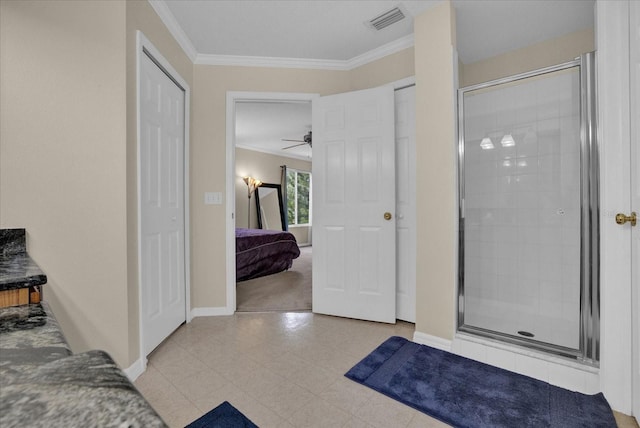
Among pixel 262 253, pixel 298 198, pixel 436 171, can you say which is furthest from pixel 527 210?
pixel 298 198

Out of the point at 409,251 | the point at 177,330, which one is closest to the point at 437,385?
the point at 409,251

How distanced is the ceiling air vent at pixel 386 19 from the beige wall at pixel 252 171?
478 centimetres

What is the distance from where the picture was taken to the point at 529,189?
2242 millimetres

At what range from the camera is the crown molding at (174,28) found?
2168 mm

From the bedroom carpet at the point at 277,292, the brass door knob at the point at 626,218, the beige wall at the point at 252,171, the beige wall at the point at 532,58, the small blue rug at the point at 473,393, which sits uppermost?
the beige wall at the point at 532,58

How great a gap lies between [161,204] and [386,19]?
2174 millimetres

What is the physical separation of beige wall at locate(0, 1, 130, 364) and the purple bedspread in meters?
2.39

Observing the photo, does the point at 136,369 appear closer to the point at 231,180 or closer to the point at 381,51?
the point at 231,180

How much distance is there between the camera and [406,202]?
2.73 metres

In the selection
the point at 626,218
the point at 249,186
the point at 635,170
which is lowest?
the point at 626,218

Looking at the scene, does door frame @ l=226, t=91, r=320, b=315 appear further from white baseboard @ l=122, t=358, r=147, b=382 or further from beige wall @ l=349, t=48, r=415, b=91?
white baseboard @ l=122, t=358, r=147, b=382

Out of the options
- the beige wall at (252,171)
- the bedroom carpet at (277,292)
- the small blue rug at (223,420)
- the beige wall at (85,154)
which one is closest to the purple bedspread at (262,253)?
the bedroom carpet at (277,292)

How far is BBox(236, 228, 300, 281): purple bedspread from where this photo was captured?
165 inches

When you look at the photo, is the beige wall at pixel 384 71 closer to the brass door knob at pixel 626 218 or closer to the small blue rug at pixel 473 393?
the brass door knob at pixel 626 218
